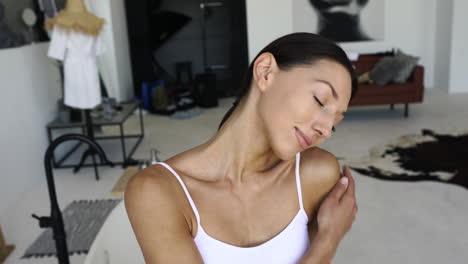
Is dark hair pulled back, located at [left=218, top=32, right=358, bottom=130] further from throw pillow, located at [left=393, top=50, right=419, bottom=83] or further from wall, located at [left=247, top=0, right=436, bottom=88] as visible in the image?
wall, located at [left=247, top=0, right=436, bottom=88]

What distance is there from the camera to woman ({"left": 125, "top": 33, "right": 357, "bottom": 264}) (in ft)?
2.61

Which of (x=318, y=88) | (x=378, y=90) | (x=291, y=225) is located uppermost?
(x=318, y=88)

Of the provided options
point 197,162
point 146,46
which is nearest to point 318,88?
point 197,162

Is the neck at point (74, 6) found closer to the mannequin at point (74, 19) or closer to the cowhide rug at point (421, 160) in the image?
the mannequin at point (74, 19)

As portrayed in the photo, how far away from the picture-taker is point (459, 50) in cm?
676

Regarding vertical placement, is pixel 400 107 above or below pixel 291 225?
below

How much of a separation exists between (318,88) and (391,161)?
133 inches

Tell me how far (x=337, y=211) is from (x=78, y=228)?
2.36 metres

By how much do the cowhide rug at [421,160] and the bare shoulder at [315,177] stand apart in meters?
2.71

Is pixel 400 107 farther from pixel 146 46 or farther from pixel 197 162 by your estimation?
pixel 197 162

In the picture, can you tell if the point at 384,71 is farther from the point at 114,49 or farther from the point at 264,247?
the point at 264,247

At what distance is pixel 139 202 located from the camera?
2.64 ft

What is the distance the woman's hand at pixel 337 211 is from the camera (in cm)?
92

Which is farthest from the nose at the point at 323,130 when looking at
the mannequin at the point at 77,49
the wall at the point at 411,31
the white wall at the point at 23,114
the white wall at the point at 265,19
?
the wall at the point at 411,31
